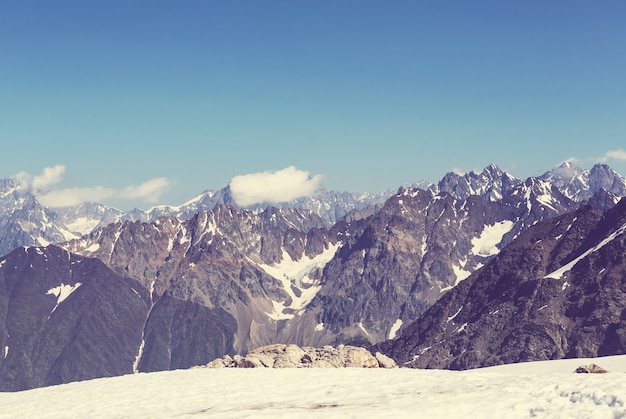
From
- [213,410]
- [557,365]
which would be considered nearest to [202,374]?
[213,410]

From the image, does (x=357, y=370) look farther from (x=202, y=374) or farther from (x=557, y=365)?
(x=557, y=365)

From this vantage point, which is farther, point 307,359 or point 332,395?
point 307,359

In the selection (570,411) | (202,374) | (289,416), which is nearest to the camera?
(570,411)

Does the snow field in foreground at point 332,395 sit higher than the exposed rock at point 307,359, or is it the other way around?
the snow field in foreground at point 332,395

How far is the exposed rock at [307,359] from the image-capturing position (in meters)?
81.3

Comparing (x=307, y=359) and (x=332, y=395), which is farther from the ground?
(x=332, y=395)

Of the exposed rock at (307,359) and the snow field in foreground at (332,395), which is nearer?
the snow field in foreground at (332,395)

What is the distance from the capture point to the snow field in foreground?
35125 millimetres

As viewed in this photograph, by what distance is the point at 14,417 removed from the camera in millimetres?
49406

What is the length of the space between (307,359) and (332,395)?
42676mm

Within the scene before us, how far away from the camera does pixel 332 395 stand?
44875mm

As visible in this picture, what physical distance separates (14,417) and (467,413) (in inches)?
1317

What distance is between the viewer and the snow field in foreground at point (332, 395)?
35.1 metres

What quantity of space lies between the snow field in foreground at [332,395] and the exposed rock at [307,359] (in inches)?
674
